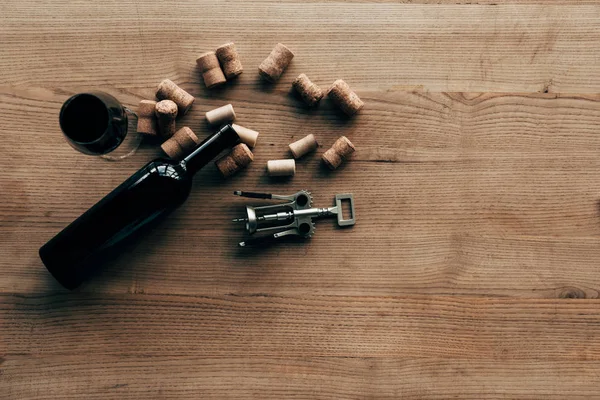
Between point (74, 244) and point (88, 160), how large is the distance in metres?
0.21

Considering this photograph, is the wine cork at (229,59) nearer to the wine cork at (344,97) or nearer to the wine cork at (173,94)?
the wine cork at (173,94)

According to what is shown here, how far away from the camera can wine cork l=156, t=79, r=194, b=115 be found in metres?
1.15

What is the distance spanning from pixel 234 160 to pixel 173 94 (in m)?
→ 0.20

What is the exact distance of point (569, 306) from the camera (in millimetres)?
1208

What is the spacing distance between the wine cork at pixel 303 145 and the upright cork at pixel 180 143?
0.23 meters

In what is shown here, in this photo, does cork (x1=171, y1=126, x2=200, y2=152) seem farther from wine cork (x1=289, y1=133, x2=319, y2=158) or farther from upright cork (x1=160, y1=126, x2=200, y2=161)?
wine cork (x1=289, y1=133, x2=319, y2=158)

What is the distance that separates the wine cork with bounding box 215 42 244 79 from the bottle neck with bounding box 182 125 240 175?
0.66ft

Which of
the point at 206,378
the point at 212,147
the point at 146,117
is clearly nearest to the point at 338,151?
the point at 212,147

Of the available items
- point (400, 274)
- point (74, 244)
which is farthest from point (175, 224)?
point (400, 274)

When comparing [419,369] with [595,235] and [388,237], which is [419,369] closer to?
[388,237]

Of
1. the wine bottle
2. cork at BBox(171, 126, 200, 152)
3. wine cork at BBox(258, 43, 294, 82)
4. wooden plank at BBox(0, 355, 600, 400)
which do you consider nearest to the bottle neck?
the wine bottle

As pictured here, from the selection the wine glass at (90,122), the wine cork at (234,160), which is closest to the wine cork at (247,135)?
the wine cork at (234,160)

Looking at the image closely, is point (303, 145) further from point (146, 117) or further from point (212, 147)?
point (146, 117)

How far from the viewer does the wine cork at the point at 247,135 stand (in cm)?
115
